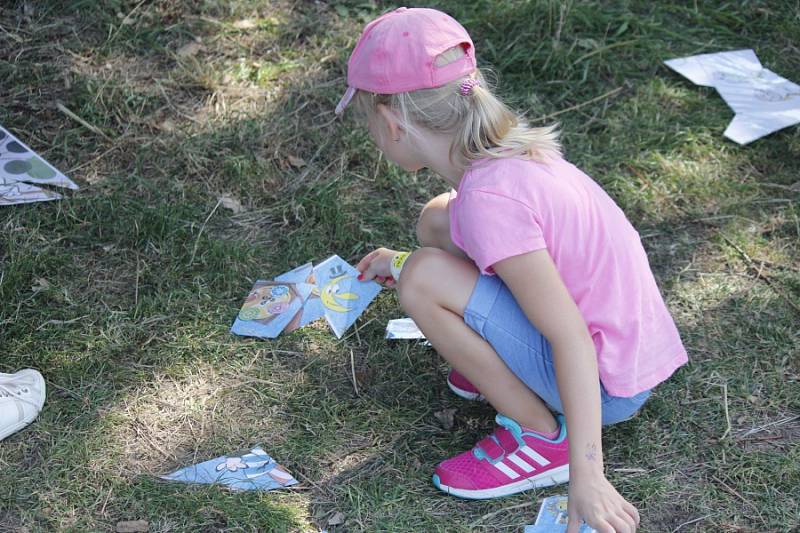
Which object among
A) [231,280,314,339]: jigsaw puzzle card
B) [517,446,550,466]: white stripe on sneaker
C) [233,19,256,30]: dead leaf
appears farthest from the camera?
[233,19,256,30]: dead leaf

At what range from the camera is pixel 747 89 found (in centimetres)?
387

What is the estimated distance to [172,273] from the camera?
3055mm

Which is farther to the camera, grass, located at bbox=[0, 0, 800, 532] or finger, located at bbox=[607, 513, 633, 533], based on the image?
grass, located at bbox=[0, 0, 800, 532]

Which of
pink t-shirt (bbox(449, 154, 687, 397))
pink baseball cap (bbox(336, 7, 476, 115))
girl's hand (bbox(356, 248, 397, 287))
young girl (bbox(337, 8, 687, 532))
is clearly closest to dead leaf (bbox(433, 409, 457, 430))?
young girl (bbox(337, 8, 687, 532))

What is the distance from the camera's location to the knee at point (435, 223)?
8.61 ft

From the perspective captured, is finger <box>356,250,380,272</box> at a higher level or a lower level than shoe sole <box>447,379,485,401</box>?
higher

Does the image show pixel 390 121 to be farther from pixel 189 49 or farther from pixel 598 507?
pixel 189 49

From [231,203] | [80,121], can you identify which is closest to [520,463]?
[231,203]

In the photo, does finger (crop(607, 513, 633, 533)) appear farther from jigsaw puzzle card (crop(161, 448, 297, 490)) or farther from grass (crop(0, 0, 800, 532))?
jigsaw puzzle card (crop(161, 448, 297, 490))

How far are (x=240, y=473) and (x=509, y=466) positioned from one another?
0.72 m

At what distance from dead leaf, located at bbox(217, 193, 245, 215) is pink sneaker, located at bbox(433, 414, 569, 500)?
140 cm

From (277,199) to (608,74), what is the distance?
1614 millimetres

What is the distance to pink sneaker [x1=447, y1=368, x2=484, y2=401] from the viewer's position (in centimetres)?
265

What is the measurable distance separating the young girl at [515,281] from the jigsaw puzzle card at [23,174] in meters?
1.56
